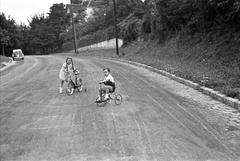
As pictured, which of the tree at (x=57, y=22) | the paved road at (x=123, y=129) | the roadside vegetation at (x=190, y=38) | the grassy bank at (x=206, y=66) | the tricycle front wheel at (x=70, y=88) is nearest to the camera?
the paved road at (x=123, y=129)

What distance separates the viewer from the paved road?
209 inches

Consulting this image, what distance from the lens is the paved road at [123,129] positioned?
5305 mm

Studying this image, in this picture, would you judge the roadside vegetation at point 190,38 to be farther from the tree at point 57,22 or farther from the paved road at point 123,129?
the tree at point 57,22

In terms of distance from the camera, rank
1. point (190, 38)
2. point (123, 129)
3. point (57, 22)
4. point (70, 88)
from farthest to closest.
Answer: point (57, 22) → point (190, 38) → point (70, 88) → point (123, 129)

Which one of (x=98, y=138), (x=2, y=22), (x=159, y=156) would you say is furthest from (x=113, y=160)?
(x=2, y=22)

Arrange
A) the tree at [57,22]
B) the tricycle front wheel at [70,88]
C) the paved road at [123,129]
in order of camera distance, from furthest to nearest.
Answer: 1. the tree at [57,22]
2. the tricycle front wheel at [70,88]
3. the paved road at [123,129]

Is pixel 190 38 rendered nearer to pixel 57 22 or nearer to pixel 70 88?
pixel 70 88

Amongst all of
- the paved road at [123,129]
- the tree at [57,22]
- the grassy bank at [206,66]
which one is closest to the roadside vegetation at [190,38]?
the grassy bank at [206,66]

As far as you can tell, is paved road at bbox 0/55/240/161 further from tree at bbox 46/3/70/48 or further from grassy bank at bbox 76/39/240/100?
tree at bbox 46/3/70/48

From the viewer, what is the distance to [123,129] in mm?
6629

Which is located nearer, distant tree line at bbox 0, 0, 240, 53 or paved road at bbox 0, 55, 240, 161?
paved road at bbox 0, 55, 240, 161

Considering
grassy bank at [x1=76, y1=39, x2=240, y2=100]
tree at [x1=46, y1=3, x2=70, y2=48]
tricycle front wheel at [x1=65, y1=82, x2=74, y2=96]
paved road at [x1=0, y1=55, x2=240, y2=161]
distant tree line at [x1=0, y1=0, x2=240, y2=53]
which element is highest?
tree at [x1=46, y1=3, x2=70, y2=48]

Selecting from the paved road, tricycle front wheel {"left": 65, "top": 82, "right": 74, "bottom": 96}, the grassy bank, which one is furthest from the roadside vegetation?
tricycle front wheel {"left": 65, "top": 82, "right": 74, "bottom": 96}

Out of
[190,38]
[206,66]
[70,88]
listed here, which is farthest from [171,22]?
[70,88]
